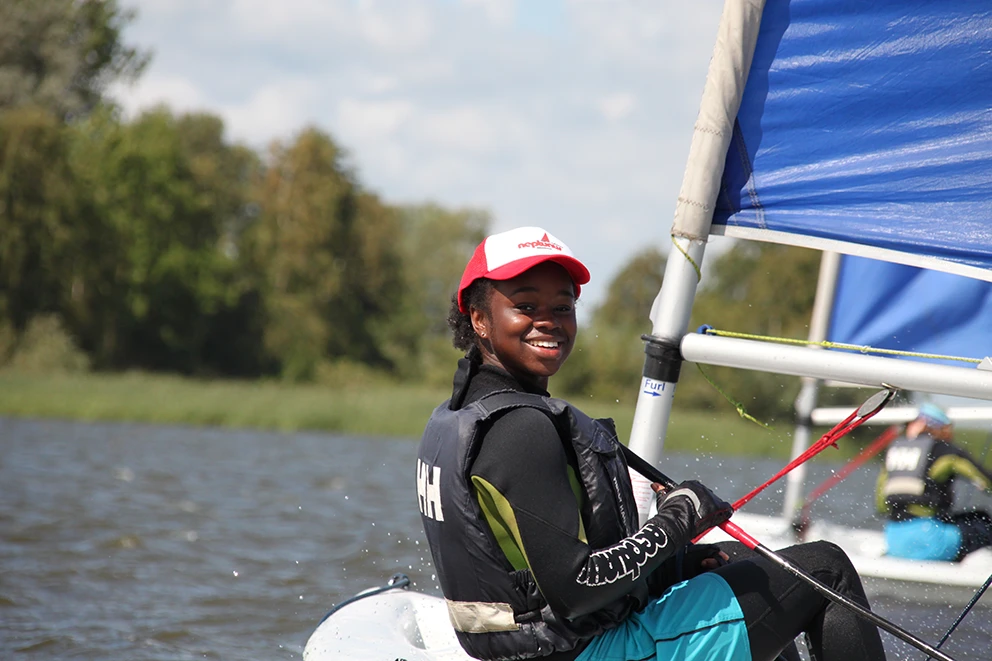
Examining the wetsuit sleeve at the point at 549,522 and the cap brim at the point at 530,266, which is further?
the cap brim at the point at 530,266

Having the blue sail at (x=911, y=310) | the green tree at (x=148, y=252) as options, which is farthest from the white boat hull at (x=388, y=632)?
the green tree at (x=148, y=252)

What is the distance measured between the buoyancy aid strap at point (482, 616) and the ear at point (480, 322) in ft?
1.78

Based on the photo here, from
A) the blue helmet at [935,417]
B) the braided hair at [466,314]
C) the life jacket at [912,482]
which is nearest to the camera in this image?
the braided hair at [466,314]

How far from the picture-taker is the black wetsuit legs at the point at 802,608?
2248 millimetres

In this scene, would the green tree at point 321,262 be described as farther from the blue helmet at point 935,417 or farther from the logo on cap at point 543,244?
the logo on cap at point 543,244

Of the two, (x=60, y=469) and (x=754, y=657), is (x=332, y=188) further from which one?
(x=754, y=657)

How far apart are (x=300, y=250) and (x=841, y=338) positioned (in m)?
32.8

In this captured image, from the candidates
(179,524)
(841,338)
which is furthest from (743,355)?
(179,524)

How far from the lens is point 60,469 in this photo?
1140cm

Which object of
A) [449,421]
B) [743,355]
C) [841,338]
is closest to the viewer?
[449,421]

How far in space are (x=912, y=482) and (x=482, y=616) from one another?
16.4 ft

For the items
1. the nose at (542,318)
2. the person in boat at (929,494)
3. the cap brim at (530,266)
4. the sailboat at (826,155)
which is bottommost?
the person in boat at (929,494)

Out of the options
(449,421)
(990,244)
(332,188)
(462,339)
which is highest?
(332,188)

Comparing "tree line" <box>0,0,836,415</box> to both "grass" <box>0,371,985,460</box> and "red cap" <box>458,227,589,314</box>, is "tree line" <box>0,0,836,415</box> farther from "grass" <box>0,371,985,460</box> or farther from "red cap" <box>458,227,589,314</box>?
"red cap" <box>458,227,589,314</box>
